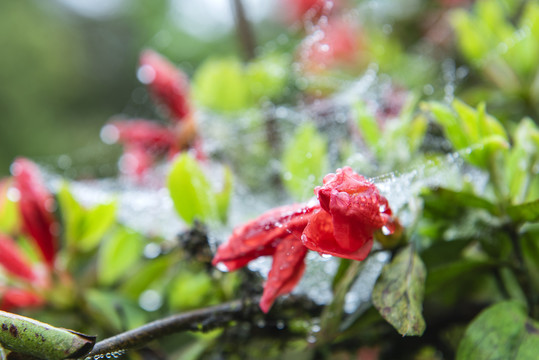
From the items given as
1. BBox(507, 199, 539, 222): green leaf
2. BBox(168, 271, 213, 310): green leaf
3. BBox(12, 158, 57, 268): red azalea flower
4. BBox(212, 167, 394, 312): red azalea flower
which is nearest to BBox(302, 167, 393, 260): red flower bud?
BBox(212, 167, 394, 312): red azalea flower

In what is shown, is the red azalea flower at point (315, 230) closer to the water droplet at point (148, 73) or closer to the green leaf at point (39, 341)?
the green leaf at point (39, 341)

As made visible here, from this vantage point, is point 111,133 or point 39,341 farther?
point 111,133

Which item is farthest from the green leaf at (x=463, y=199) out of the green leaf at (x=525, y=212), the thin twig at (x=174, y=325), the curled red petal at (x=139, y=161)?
the curled red petal at (x=139, y=161)

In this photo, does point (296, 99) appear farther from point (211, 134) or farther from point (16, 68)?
point (16, 68)

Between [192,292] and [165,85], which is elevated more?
[165,85]

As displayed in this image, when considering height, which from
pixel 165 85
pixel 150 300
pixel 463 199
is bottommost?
pixel 150 300

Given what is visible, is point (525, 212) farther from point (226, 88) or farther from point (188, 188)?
point (226, 88)

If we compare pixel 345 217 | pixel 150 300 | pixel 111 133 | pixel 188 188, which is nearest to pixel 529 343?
pixel 345 217
